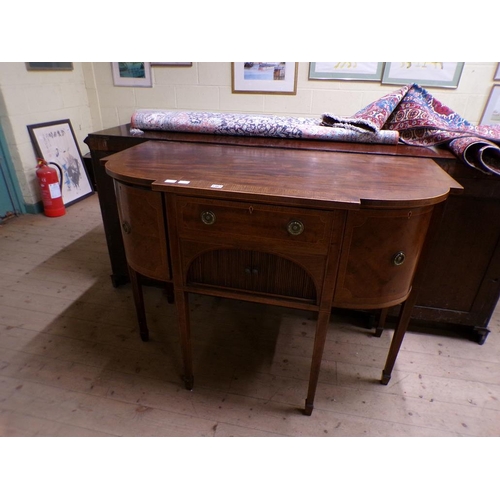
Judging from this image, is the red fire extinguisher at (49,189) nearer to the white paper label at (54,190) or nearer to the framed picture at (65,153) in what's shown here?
the white paper label at (54,190)

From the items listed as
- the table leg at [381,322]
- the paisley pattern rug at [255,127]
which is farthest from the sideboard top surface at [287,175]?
the table leg at [381,322]

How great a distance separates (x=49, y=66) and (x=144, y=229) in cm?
276

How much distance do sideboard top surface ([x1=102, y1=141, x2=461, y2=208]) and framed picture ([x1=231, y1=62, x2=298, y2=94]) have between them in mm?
1841

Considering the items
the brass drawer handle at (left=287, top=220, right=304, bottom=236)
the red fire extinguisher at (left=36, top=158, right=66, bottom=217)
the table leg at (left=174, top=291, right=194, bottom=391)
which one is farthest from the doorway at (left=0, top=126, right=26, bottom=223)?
the brass drawer handle at (left=287, top=220, right=304, bottom=236)

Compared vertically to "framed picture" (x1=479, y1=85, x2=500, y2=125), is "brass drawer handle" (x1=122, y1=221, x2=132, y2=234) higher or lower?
lower

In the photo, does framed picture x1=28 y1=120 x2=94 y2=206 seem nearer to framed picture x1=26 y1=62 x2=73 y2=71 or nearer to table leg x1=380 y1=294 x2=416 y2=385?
framed picture x1=26 y1=62 x2=73 y2=71

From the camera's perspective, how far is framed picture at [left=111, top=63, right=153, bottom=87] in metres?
3.17

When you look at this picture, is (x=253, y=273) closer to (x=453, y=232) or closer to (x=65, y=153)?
(x=453, y=232)

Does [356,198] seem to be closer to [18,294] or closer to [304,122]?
[304,122]

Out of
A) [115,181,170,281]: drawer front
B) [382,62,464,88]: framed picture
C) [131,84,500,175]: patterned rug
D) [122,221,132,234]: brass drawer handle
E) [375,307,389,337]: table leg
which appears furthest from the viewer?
[382,62,464,88]: framed picture

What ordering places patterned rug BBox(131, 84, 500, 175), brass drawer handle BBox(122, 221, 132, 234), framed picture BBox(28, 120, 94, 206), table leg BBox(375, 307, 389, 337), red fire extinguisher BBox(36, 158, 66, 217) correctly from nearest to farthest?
brass drawer handle BBox(122, 221, 132, 234)
patterned rug BBox(131, 84, 500, 175)
table leg BBox(375, 307, 389, 337)
red fire extinguisher BBox(36, 158, 66, 217)
framed picture BBox(28, 120, 94, 206)

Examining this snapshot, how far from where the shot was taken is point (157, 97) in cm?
325

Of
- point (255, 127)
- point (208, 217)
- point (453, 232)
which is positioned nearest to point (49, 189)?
point (255, 127)

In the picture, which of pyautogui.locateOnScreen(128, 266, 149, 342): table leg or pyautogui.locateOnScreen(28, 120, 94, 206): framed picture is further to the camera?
pyautogui.locateOnScreen(28, 120, 94, 206): framed picture
